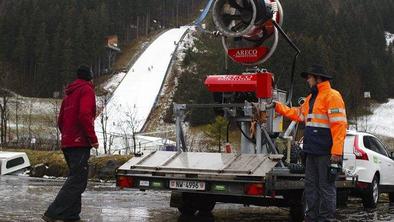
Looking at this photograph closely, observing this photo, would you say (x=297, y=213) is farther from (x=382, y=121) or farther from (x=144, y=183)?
(x=382, y=121)

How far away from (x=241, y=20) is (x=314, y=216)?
4.27m

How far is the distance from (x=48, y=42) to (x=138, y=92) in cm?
1585

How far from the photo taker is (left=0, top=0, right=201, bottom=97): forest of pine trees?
76.8 m

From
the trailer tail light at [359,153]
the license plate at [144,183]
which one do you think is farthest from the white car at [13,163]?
the license plate at [144,183]

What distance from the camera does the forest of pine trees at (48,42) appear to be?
252 feet

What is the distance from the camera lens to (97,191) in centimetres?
1539

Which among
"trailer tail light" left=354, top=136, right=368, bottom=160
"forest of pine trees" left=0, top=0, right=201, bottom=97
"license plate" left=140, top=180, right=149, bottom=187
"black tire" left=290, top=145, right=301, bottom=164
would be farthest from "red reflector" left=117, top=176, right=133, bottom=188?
"forest of pine trees" left=0, top=0, right=201, bottom=97

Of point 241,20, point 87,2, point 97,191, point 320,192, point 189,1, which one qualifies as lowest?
point 97,191

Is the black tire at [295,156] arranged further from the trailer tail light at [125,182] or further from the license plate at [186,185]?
the trailer tail light at [125,182]

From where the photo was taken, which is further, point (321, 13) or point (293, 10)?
point (321, 13)

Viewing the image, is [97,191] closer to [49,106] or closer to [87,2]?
[49,106]

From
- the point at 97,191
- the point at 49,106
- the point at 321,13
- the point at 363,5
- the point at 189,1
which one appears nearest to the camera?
the point at 97,191

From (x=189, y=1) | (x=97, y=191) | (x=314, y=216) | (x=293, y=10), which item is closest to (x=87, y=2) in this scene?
(x=293, y=10)

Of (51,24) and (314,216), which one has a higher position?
(51,24)
